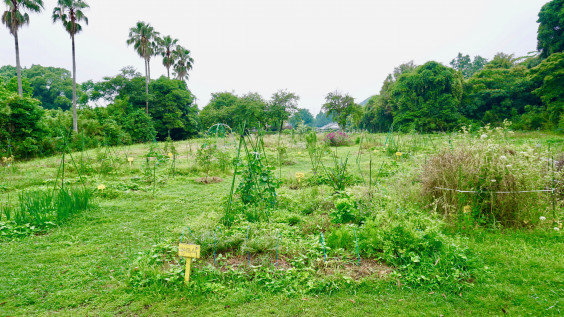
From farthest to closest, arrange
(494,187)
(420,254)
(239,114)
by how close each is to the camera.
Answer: (239,114) < (494,187) < (420,254)

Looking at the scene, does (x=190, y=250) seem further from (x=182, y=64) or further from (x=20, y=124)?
(x=182, y=64)

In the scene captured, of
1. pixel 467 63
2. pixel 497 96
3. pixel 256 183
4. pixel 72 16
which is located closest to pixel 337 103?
pixel 497 96

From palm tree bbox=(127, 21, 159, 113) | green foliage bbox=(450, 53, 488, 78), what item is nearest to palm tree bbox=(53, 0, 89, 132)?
palm tree bbox=(127, 21, 159, 113)

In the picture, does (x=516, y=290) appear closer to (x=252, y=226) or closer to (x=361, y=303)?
(x=361, y=303)

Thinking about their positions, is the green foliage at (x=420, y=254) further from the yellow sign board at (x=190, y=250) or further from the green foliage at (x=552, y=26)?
the green foliage at (x=552, y=26)

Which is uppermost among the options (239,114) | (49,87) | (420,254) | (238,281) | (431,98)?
(49,87)

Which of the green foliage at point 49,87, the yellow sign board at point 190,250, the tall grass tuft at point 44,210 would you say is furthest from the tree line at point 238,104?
the green foliage at point 49,87

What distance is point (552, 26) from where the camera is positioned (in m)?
17.3

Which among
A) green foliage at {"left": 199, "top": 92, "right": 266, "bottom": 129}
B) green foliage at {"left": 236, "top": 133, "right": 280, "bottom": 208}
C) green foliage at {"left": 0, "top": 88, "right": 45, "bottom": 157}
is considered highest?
green foliage at {"left": 199, "top": 92, "right": 266, "bottom": 129}

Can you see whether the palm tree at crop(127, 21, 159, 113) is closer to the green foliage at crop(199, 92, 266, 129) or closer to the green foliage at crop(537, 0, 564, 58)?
the green foliage at crop(199, 92, 266, 129)

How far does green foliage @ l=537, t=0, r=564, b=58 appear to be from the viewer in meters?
16.7

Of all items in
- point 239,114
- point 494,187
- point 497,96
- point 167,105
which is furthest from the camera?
point 239,114

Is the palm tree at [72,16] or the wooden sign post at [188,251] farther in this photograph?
the palm tree at [72,16]

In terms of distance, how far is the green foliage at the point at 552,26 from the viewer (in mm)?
16734
